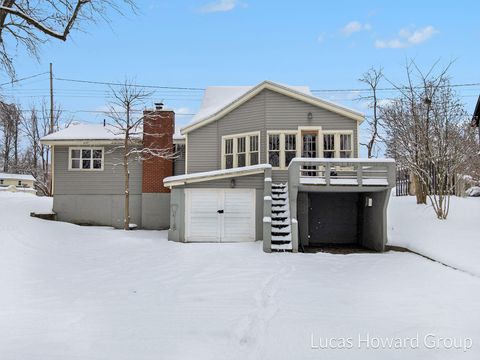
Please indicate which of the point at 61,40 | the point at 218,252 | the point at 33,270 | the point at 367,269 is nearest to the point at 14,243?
the point at 33,270

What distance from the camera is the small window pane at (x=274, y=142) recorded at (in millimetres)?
14922

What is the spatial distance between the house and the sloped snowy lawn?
4.03ft

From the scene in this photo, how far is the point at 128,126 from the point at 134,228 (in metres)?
5.19

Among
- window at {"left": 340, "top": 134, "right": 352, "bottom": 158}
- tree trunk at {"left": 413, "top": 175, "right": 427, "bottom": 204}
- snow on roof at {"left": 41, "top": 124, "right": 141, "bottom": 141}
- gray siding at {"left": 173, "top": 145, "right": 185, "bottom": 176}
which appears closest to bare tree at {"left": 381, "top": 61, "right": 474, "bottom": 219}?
tree trunk at {"left": 413, "top": 175, "right": 427, "bottom": 204}

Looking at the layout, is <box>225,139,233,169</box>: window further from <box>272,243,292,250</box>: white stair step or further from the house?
<box>272,243,292,250</box>: white stair step

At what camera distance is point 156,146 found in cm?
1728

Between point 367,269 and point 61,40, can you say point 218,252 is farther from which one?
point 61,40

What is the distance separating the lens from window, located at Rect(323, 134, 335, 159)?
14.8 metres

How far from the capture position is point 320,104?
14.7 metres

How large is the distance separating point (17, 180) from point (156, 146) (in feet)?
140

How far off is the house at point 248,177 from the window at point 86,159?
0.05 m

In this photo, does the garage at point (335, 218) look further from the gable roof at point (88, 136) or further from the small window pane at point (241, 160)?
the gable roof at point (88, 136)

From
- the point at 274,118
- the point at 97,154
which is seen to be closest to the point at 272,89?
the point at 274,118

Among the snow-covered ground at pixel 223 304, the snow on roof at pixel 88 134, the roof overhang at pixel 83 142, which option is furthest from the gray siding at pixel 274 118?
the snow-covered ground at pixel 223 304
